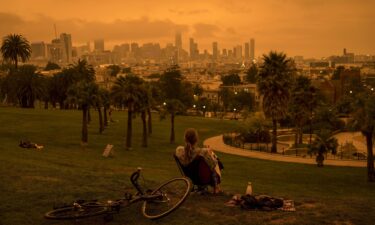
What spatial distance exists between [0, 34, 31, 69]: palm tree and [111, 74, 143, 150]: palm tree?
54.8 meters

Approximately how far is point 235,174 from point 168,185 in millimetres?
20741

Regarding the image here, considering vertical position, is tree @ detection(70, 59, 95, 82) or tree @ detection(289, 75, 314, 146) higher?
tree @ detection(70, 59, 95, 82)

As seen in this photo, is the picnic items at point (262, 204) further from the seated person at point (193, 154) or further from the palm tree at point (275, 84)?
the palm tree at point (275, 84)

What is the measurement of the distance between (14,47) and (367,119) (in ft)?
254

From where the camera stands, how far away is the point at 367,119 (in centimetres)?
3086

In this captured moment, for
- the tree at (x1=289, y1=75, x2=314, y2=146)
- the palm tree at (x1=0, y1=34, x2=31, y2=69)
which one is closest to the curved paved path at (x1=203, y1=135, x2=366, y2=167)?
the tree at (x1=289, y1=75, x2=314, y2=146)

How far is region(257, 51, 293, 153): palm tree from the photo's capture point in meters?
50.3

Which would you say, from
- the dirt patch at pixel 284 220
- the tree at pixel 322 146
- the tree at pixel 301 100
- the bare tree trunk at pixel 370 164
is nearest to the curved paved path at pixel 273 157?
the tree at pixel 322 146

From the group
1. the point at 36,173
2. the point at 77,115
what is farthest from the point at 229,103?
the point at 36,173

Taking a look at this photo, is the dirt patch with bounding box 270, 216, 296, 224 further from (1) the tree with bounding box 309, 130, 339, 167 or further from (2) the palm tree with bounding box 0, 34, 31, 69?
(2) the palm tree with bounding box 0, 34, 31, 69

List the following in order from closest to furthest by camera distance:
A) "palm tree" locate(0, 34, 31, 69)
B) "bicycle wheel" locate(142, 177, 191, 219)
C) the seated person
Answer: "bicycle wheel" locate(142, 177, 191, 219), the seated person, "palm tree" locate(0, 34, 31, 69)

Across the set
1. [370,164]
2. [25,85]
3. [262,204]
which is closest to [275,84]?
[370,164]

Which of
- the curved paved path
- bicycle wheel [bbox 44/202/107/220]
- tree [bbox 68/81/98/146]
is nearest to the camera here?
bicycle wheel [bbox 44/202/107/220]

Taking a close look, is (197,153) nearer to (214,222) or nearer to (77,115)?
(214,222)
